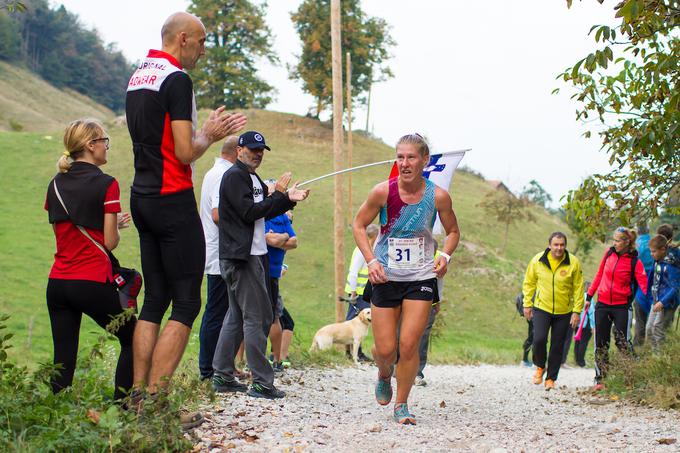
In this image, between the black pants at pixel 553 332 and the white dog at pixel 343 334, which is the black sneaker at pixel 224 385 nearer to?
the white dog at pixel 343 334

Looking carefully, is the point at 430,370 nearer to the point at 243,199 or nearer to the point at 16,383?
the point at 243,199

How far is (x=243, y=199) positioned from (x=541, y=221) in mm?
51292

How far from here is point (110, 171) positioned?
48.3 m

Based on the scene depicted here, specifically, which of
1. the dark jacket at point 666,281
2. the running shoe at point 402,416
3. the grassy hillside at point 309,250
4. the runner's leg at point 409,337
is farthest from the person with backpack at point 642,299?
the running shoe at point 402,416

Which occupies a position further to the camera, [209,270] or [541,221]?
[541,221]

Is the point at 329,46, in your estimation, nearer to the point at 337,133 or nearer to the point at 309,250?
the point at 309,250

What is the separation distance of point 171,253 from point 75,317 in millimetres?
792

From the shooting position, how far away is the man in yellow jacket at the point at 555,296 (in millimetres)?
11727

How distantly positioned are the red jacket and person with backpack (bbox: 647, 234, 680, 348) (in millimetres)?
650

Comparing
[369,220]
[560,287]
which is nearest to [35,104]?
[560,287]

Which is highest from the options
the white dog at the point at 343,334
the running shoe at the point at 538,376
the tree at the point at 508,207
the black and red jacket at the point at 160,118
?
the tree at the point at 508,207

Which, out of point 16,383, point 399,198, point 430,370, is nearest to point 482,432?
point 399,198

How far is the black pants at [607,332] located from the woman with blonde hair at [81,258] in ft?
25.2

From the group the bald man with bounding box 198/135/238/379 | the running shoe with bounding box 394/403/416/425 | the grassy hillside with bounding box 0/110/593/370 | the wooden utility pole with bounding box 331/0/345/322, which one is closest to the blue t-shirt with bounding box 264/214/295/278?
the bald man with bounding box 198/135/238/379
